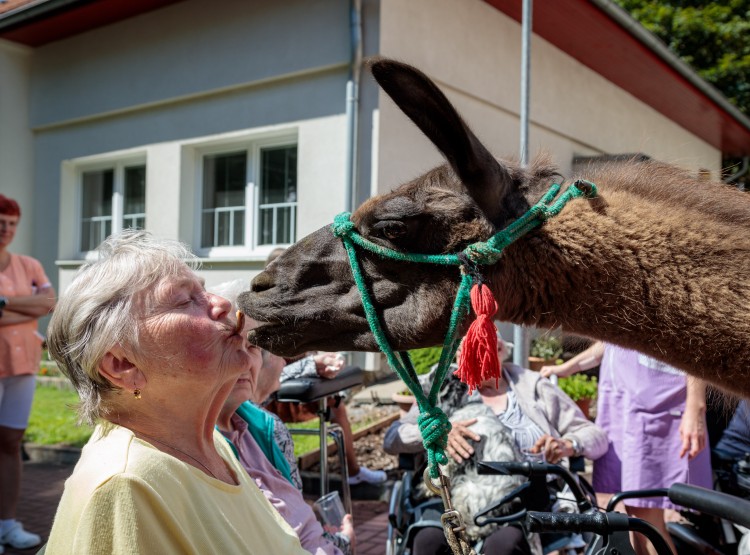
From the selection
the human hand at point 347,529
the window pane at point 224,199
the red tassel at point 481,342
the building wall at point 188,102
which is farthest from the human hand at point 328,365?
the window pane at point 224,199

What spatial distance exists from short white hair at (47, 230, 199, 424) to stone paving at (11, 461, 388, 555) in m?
3.36

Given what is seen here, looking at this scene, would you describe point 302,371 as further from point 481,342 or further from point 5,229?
point 5,229

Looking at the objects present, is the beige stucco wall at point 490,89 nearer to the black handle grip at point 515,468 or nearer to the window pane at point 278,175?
the window pane at point 278,175

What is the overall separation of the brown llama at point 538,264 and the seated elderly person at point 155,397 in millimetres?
416

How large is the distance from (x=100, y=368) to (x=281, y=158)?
851cm

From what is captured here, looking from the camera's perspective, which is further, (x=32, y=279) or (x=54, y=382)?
(x=54, y=382)

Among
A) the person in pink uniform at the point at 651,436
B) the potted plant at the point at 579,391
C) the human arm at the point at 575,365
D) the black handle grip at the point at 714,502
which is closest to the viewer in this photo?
the black handle grip at the point at 714,502

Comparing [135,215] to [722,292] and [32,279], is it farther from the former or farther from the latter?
[722,292]

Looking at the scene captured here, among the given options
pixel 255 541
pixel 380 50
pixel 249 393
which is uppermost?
pixel 380 50

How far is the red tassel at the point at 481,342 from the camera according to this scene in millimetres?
2092

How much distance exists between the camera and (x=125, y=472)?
1.58 m

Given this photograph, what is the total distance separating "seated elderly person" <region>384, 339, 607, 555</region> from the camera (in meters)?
3.24

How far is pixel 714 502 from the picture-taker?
180 cm

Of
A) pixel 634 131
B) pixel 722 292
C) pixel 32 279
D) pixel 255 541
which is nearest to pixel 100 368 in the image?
pixel 255 541
